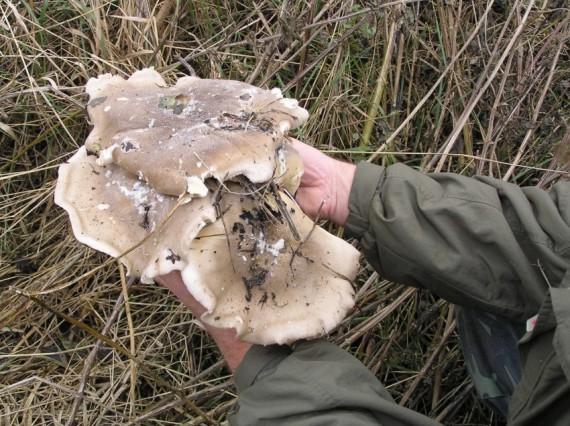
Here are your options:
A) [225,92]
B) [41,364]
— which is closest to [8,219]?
[41,364]

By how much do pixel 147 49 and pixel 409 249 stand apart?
2.02 metres

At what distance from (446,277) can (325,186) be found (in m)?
0.59

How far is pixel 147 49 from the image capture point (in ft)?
10.9

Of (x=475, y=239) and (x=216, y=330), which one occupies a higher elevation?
(x=475, y=239)

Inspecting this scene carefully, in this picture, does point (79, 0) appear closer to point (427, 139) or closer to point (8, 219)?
point (8, 219)

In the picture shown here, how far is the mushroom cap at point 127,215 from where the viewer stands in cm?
176

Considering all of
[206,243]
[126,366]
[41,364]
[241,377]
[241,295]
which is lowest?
[41,364]

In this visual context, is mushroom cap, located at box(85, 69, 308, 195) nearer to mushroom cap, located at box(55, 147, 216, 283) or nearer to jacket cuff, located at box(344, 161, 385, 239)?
mushroom cap, located at box(55, 147, 216, 283)

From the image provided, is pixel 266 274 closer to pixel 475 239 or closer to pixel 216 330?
pixel 216 330

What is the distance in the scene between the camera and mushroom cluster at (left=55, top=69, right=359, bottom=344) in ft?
5.83

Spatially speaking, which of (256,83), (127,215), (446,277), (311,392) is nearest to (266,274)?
(311,392)

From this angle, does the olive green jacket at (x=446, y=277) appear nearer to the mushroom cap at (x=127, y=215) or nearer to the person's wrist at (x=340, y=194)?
the person's wrist at (x=340, y=194)


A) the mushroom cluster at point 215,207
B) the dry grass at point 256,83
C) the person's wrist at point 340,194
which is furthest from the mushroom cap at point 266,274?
the dry grass at point 256,83

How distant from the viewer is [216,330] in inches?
77.9
